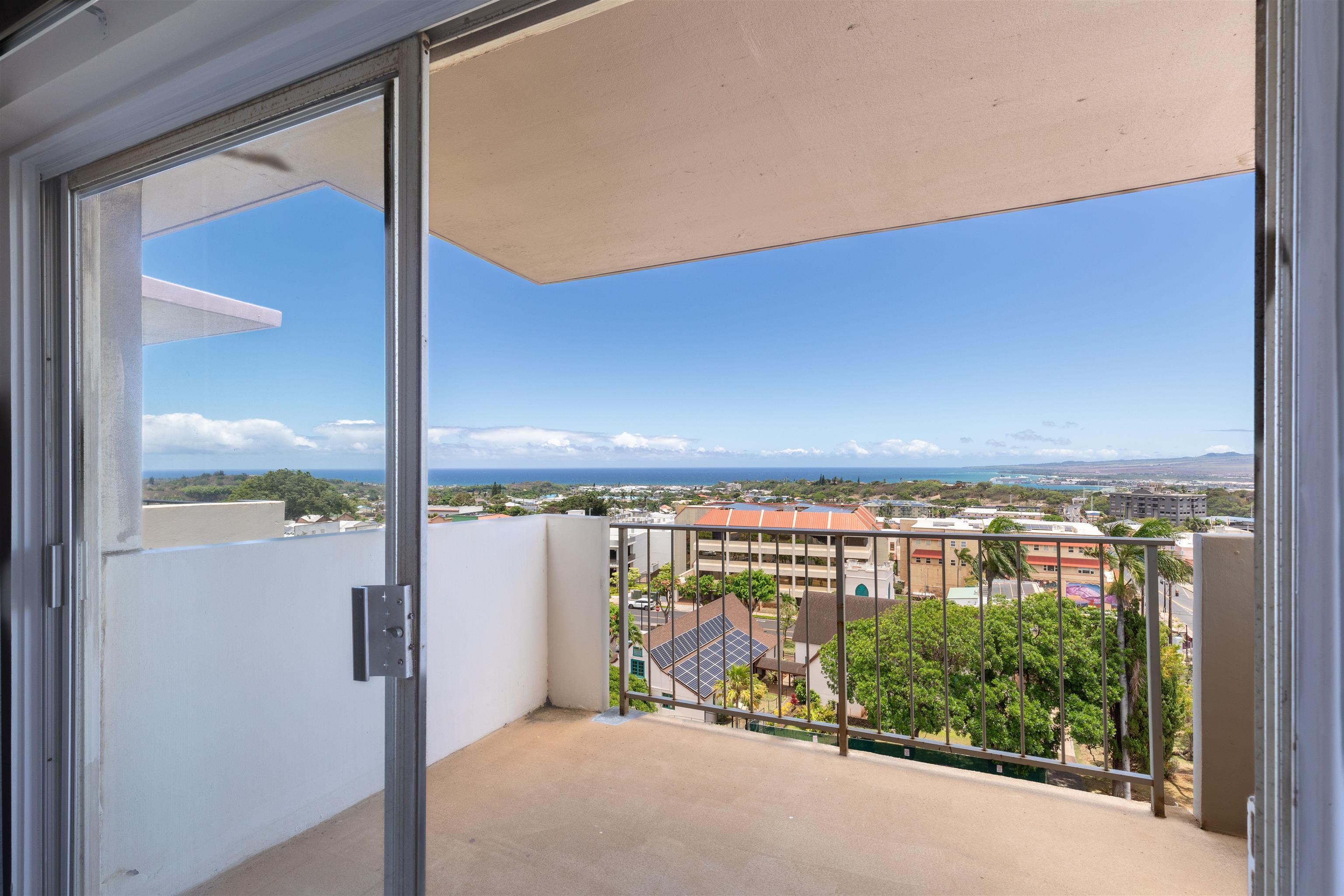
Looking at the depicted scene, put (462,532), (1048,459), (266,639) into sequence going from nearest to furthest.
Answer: (266,639), (462,532), (1048,459)

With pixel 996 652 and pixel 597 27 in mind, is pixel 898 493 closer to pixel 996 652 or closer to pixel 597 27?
pixel 996 652

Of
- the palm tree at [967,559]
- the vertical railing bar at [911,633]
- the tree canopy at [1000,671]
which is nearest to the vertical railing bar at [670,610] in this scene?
the tree canopy at [1000,671]

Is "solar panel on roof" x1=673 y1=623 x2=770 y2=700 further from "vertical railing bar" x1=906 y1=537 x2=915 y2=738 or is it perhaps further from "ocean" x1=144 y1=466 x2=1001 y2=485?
"ocean" x1=144 y1=466 x2=1001 y2=485

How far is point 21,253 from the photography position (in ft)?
4.59

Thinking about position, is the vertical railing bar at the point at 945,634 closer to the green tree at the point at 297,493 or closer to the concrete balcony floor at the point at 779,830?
the concrete balcony floor at the point at 779,830

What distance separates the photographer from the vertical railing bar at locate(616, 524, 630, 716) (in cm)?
308

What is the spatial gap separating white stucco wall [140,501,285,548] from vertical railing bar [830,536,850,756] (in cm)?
221

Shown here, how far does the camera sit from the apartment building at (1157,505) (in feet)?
7.18

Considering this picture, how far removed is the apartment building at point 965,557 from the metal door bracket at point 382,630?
2168mm

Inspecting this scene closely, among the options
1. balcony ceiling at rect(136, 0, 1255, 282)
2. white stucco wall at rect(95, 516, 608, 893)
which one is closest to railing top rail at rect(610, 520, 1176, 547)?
balcony ceiling at rect(136, 0, 1255, 282)

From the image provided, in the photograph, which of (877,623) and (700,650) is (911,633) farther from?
(700,650)

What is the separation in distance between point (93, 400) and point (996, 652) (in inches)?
249

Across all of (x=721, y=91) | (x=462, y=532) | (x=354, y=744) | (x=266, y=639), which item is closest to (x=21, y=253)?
(x=266, y=639)

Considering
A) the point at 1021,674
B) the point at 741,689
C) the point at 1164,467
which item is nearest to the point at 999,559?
the point at 1021,674
